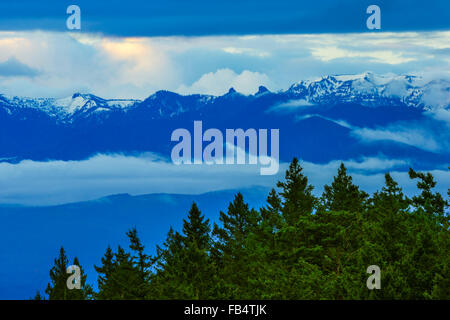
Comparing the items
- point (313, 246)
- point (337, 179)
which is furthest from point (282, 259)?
point (337, 179)

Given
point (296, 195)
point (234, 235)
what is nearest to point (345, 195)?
point (296, 195)

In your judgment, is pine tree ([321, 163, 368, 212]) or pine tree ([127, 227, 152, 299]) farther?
pine tree ([321, 163, 368, 212])

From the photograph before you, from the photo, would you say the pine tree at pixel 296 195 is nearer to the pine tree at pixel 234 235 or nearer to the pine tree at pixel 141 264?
the pine tree at pixel 234 235

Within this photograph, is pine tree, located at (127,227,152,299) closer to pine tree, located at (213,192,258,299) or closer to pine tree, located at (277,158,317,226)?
pine tree, located at (213,192,258,299)

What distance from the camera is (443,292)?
131 ft

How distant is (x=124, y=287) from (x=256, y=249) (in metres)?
13.4

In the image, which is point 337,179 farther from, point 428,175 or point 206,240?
point 206,240

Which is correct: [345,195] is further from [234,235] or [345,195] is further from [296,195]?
[234,235]

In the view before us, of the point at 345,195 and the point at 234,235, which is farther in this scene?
the point at 234,235

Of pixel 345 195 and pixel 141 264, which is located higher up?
pixel 345 195

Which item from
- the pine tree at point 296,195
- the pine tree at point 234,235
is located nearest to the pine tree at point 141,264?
the pine tree at point 234,235

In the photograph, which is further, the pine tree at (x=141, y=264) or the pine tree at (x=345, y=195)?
the pine tree at (x=345, y=195)

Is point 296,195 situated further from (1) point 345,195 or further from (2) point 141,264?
(2) point 141,264

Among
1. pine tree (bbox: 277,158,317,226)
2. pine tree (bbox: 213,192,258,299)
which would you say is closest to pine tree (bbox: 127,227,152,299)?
pine tree (bbox: 213,192,258,299)
